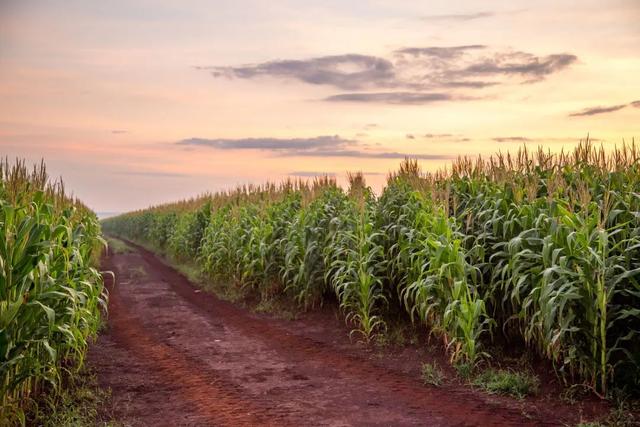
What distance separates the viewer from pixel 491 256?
827 centimetres

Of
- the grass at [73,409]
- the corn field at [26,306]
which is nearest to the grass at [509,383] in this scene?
the grass at [73,409]

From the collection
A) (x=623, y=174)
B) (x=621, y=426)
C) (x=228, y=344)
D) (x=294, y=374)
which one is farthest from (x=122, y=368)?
(x=623, y=174)

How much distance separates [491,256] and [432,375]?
80.7 inches

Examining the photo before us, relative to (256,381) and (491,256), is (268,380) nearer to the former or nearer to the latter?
(256,381)

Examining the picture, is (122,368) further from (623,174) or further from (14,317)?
(623,174)

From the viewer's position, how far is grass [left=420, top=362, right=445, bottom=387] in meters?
8.01

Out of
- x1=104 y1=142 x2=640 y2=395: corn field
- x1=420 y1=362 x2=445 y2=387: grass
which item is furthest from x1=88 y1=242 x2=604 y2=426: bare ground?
x1=104 y1=142 x2=640 y2=395: corn field

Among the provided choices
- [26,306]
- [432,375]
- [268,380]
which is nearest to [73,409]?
[26,306]

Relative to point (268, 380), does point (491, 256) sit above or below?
above

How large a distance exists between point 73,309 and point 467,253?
5.97 m

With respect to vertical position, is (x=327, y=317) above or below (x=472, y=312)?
Result: below

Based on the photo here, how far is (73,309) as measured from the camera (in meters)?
6.78

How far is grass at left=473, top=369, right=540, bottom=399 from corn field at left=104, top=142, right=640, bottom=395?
0.34 m

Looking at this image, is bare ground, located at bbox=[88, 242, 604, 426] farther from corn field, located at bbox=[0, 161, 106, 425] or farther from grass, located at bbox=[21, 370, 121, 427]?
corn field, located at bbox=[0, 161, 106, 425]
